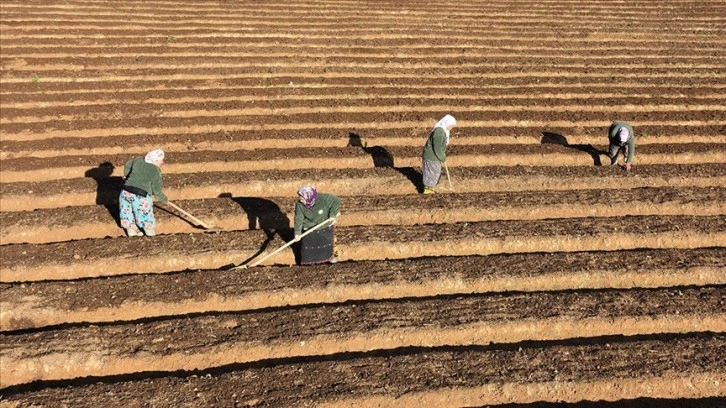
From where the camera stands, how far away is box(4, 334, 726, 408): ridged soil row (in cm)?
534

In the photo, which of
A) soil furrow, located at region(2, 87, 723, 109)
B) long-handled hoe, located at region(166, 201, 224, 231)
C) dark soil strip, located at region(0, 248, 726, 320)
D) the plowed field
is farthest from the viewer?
soil furrow, located at region(2, 87, 723, 109)

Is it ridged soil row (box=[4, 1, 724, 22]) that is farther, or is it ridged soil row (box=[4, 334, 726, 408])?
ridged soil row (box=[4, 1, 724, 22])

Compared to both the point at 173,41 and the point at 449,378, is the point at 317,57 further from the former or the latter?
the point at 449,378

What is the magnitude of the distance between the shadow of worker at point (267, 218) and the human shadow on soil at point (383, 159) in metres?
2.60

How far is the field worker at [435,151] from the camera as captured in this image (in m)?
8.16

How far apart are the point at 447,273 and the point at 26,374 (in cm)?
548

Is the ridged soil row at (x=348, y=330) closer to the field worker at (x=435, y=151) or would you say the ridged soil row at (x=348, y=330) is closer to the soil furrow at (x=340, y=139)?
the field worker at (x=435, y=151)

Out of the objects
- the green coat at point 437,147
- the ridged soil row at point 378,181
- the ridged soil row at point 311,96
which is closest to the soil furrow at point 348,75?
the ridged soil row at point 311,96

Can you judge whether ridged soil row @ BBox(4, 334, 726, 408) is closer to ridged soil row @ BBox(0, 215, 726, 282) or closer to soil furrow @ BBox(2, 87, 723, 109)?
ridged soil row @ BBox(0, 215, 726, 282)

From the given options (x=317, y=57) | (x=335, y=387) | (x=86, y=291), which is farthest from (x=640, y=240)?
(x=317, y=57)

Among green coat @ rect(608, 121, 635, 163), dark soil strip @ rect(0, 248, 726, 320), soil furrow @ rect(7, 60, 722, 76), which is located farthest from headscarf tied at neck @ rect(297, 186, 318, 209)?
soil furrow @ rect(7, 60, 722, 76)

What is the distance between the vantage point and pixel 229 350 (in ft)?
19.3

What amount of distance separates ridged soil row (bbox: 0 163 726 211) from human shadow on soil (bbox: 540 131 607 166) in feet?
2.06

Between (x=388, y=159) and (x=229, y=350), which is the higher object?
(x=388, y=159)
